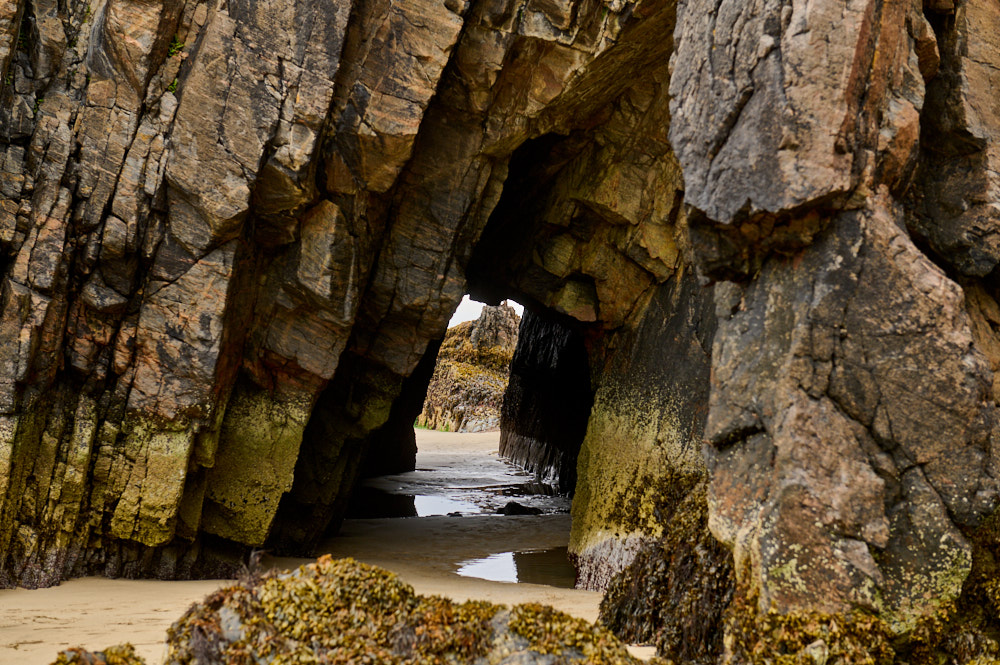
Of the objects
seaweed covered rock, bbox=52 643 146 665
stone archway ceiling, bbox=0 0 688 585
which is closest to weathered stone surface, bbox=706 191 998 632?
seaweed covered rock, bbox=52 643 146 665

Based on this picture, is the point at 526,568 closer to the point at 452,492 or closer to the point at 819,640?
the point at 819,640

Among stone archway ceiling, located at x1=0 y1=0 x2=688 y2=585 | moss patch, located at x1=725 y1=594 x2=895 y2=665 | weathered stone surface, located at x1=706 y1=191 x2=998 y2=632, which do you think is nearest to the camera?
moss patch, located at x1=725 y1=594 x2=895 y2=665

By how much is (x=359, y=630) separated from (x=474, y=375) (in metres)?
27.2

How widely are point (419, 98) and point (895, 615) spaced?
6.89m

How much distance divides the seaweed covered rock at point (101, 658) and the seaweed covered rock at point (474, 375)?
2736 centimetres

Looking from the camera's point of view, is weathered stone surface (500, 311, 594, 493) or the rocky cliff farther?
weathered stone surface (500, 311, 594, 493)

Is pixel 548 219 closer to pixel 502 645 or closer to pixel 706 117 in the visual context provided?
pixel 706 117

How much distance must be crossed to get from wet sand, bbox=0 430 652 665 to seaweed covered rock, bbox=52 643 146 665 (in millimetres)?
835

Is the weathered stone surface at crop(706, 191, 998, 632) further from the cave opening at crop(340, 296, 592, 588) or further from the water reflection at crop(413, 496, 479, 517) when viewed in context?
the water reflection at crop(413, 496, 479, 517)

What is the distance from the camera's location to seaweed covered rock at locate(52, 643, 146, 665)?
13.1 feet

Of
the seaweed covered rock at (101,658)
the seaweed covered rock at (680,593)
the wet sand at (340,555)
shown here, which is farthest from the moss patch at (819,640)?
the seaweed covered rock at (101,658)

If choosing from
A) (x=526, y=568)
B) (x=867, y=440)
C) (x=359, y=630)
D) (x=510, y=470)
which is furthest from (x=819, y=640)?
(x=510, y=470)

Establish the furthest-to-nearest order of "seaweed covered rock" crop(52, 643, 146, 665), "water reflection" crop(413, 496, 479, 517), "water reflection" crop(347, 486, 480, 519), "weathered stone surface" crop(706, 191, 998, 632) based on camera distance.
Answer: "water reflection" crop(413, 496, 479, 517), "water reflection" crop(347, 486, 480, 519), "weathered stone surface" crop(706, 191, 998, 632), "seaweed covered rock" crop(52, 643, 146, 665)

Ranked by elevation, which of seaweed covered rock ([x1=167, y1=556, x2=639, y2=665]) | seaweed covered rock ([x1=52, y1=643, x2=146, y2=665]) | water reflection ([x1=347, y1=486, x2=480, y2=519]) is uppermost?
seaweed covered rock ([x1=167, y1=556, x2=639, y2=665])
